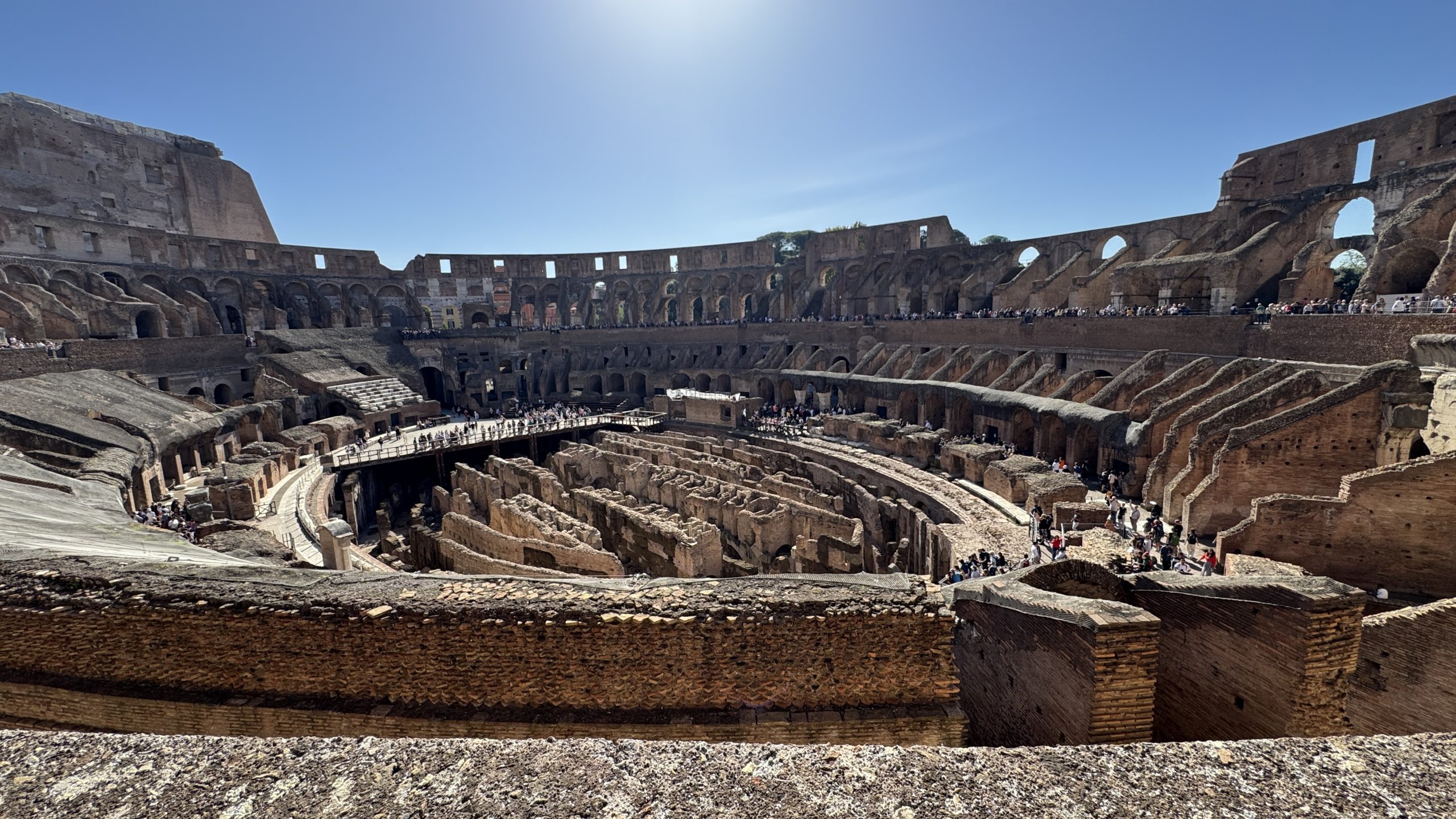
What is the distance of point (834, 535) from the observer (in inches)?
601

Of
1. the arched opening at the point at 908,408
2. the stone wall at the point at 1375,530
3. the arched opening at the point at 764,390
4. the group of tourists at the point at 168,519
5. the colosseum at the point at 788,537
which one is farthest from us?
the arched opening at the point at 764,390

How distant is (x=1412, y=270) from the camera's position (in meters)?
17.1

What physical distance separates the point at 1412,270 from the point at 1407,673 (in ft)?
52.3

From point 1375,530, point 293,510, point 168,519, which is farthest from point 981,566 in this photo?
point 293,510

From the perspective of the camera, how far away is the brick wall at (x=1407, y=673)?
7.26 m

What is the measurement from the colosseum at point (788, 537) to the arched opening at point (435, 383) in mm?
1802

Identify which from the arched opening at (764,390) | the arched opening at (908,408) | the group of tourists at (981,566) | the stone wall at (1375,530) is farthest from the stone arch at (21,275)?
the stone wall at (1375,530)

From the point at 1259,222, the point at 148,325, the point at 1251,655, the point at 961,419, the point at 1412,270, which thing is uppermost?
the point at 1259,222

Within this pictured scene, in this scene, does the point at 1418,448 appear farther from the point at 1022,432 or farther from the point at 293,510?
the point at 293,510

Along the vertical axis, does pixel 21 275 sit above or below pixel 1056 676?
above

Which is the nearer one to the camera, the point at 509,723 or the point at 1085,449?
the point at 509,723

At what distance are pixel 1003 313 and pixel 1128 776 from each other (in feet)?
89.2

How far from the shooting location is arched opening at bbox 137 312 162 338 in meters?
30.2

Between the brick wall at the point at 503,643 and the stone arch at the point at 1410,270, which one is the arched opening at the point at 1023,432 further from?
the brick wall at the point at 503,643
